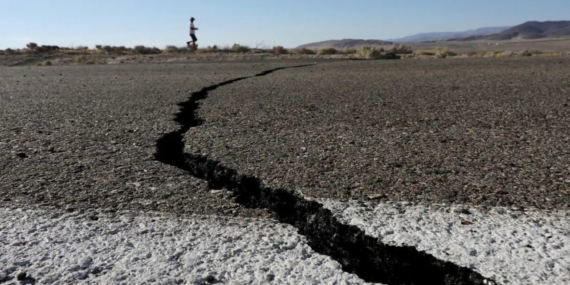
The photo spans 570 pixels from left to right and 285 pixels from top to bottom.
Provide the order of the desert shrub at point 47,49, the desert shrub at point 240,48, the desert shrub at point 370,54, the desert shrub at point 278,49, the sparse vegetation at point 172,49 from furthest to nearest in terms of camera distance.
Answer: the desert shrub at point 47,49 → the sparse vegetation at point 172,49 → the desert shrub at point 240,48 → the desert shrub at point 278,49 → the desert shrub at point 370,54

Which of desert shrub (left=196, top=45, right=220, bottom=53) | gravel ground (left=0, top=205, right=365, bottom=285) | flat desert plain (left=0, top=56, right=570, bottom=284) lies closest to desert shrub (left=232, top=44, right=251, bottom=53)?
desert shrub (left=196, top=45, right=220, bottom=53)

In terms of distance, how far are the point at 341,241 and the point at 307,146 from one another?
1251mm

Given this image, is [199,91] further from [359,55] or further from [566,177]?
[359,55]

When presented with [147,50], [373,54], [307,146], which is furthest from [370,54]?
[307,146]

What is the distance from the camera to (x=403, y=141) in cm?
292

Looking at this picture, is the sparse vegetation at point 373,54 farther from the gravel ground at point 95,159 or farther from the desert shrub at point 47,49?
the desert shrub at point 47,49

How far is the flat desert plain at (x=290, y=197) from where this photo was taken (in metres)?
1.43

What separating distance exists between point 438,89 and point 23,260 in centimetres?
467

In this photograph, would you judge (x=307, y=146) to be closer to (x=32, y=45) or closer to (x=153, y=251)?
(x=153, y=251)

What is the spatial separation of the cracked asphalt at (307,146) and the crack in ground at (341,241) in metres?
0.08

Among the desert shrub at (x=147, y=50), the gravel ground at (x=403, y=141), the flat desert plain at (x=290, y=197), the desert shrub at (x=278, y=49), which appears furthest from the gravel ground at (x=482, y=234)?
the desert shrub at (x=147, y=50)

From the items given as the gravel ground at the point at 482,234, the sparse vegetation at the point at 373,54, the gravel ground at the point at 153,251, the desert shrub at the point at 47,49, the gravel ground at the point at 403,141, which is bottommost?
the sparse vegetation at the point at 373,54

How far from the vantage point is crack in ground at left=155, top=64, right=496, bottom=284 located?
141 centimetres

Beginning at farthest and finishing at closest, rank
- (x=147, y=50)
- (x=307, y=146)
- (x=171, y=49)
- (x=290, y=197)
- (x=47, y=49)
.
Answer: (x=47, y=49) < (x=147, y=50) < (x=171, y=49) < (x=307, y=146) < (x=290, y=197)
